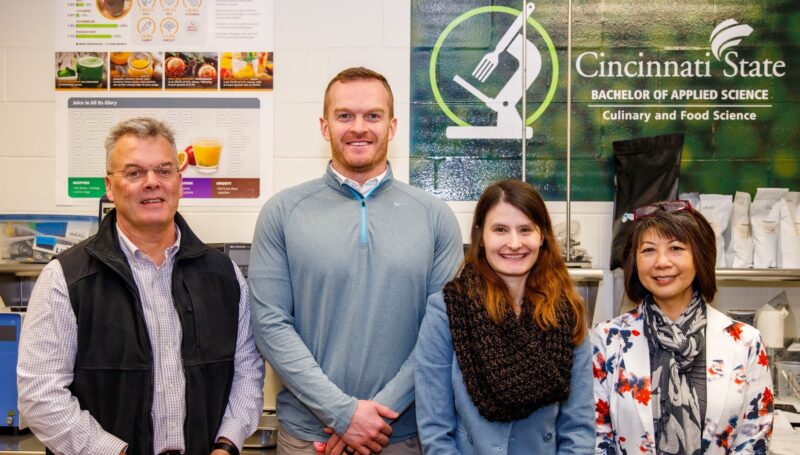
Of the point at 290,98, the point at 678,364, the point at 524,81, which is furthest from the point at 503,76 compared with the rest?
the point at 678,364

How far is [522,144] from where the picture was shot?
298 cm

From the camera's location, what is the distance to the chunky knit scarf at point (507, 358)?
1.60 meters

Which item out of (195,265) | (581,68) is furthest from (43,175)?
(581,68)

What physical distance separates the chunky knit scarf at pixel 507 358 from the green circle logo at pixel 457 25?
1.49 meters

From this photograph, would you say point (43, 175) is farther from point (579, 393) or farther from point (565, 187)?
point (579, 393)

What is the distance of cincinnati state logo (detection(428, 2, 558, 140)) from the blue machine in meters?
1.81

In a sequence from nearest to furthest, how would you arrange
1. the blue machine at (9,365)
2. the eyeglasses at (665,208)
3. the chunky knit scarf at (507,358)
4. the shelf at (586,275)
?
the chunky knit scarf at (507,358) < the eyeglasses at (665,208) < the blue machine at (9,365) < the shelf at (586,275)

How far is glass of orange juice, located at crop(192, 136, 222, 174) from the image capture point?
3053 mm

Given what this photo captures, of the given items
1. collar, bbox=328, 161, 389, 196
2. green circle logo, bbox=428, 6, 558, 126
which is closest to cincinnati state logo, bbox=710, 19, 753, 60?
green circle logo, bbox=428, 6, 558, 126

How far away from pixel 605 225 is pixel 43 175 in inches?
97.1

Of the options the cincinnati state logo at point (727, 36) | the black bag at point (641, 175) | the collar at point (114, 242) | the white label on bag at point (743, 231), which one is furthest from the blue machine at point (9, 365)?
the cincinnati state logo at point (727, 36)

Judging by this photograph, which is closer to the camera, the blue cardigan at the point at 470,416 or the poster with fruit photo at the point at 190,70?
the blue cardigan at the point at 470,416

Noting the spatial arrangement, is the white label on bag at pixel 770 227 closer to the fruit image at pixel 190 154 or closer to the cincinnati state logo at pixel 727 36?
the cincinnati state logo at pixel 727 36

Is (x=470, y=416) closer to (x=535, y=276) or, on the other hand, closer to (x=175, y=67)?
(x=535, y=276)
